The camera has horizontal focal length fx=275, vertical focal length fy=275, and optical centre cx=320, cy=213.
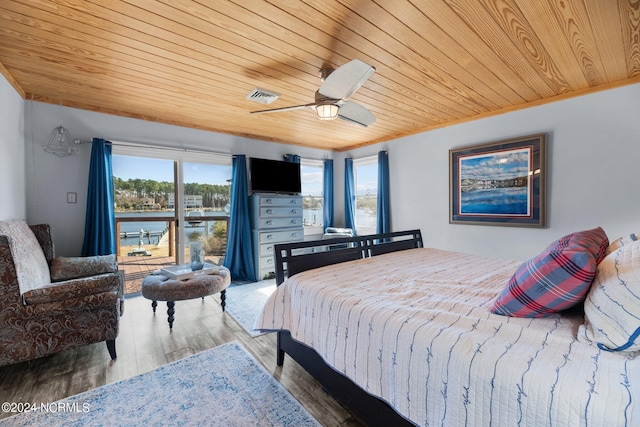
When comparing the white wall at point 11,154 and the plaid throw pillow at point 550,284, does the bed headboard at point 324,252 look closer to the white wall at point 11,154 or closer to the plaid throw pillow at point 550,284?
the plaid throw pillow at point 550,284

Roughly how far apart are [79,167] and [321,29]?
11.1 feet

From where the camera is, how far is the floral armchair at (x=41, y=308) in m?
1.78

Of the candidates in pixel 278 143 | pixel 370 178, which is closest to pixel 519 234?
pixel 370 178

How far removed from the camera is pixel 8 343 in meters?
1.80

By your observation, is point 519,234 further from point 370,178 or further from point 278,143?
point 278,143

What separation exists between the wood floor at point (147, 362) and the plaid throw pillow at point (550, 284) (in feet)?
Result: 3.49

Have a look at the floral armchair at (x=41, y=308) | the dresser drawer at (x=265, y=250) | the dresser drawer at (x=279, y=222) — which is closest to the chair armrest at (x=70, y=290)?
the floral armchair at (x=41, y=308)

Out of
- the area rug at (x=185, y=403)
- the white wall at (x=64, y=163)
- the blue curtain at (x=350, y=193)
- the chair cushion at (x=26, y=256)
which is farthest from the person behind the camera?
the blue curtain at (x=350, y=193)

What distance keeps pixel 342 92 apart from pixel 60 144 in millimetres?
3311

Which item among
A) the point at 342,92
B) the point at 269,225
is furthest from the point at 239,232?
the point at 342,92

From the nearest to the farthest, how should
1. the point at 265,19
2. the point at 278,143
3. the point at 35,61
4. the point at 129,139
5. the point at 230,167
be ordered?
the point at 265,19, the point at 35,61, the point at 129,139, the point at 230,167, the point at 278,143

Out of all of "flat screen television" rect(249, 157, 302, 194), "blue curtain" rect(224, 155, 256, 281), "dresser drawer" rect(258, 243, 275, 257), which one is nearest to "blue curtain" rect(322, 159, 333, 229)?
"flat screen television" rect(249, 157, 302, 194)

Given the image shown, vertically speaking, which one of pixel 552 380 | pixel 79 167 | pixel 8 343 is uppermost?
pixel 79 167

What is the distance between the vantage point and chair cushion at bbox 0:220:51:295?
1.88 metres
